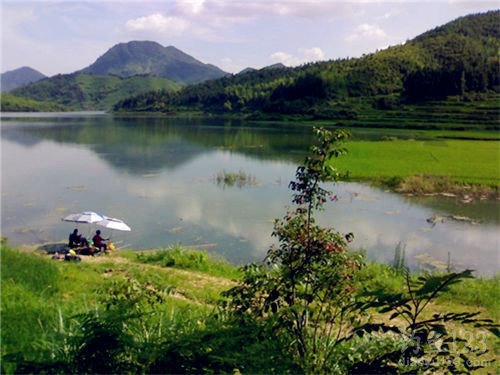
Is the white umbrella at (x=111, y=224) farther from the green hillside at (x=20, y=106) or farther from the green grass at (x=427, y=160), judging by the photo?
the green hillside at (x=20, y=106)

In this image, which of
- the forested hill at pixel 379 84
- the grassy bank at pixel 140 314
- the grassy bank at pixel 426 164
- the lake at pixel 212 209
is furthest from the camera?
the forested hill at pixel 379 84

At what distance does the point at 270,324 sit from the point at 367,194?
24159 millimetres

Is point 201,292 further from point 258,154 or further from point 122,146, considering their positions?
point 122,146

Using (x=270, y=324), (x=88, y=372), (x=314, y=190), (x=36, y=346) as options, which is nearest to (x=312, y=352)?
(x=270, y=324)

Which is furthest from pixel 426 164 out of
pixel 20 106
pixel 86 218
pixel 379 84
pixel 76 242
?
pixel 20 106

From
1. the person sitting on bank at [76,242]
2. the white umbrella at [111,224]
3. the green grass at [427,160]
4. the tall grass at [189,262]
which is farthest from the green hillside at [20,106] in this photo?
the tall grass at [189,262]

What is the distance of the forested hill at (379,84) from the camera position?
301 ft

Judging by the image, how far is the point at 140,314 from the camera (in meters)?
4.09

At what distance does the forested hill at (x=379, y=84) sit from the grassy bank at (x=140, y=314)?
79140 millimetres

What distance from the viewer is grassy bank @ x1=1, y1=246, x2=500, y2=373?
388 centimetres

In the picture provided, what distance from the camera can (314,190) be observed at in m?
4.93

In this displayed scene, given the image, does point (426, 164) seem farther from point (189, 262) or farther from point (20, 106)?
point (20, 106)

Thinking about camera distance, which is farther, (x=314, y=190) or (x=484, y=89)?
(x=484, y=89)

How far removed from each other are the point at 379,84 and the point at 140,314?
121 m
